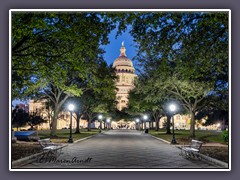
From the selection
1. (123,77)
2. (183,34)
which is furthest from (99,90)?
(123,77)

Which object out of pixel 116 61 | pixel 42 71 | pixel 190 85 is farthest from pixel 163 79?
pixel 116 61

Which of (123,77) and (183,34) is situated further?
(123,77)

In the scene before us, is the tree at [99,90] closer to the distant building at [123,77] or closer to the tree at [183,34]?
the tree at [183,34]

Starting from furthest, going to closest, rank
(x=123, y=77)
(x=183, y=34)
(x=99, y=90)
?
(x=123, y=77), (x=99, y=90), (x=183, y=34)

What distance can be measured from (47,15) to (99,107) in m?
43.0

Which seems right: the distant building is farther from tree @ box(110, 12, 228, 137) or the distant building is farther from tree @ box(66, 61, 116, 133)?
tree @ box(110, 12, 228, 137)

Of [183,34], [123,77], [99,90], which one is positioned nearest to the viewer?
[183,34]

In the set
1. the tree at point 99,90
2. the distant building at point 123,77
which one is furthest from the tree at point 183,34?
the distant building at point 123,77

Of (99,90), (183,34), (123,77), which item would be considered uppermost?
(123,77)

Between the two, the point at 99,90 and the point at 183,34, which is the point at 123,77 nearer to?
the point at 99,90

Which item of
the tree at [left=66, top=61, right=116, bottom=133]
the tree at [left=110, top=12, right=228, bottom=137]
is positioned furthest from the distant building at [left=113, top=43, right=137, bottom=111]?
the tree at [left=110, top=12, right=228, bottom=137]

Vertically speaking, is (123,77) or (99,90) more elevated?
(123,77)

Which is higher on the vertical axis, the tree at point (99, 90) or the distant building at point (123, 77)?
the distant building at point (123, 77)
